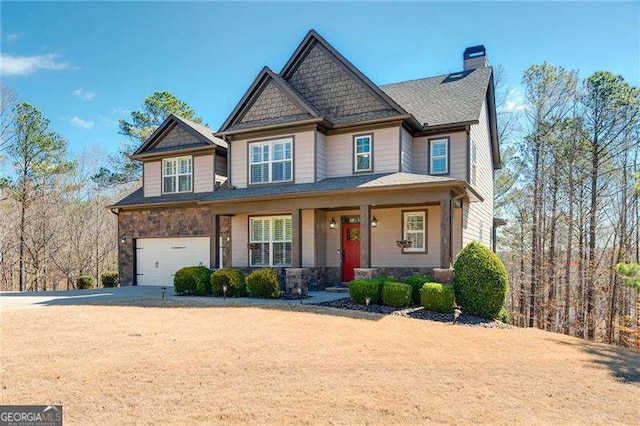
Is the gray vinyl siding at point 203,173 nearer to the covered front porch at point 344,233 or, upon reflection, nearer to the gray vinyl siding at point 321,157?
the covered front porch at point 344,233

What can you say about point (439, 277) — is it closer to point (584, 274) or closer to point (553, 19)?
point (553, 19)

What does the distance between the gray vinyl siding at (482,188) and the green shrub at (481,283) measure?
13.8 feet

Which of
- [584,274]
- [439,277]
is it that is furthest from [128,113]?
[584,274]

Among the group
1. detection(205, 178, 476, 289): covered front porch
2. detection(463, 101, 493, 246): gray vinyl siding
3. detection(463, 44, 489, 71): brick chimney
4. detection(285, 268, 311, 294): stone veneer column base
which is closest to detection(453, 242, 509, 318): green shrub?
detection(205, 178, 476, 289): covered front porch

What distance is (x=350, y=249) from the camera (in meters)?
15.9

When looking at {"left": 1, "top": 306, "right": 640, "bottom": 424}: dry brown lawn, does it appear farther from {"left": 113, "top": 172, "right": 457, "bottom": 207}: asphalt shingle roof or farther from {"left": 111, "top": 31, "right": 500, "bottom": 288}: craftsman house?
{"left": 111, "top": 31, "right": 500, "bottom": 288}: craftsman house

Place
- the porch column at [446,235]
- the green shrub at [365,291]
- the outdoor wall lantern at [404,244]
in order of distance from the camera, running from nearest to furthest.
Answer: the green shrub at [365,291], the porch column at [446,235], the outdoor wall lantern at [404,244]

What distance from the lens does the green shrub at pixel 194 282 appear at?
554 inches

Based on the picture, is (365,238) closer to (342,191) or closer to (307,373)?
(342,191)

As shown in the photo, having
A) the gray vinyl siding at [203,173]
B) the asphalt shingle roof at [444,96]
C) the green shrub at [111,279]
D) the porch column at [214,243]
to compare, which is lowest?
the green shrub at [111,279]

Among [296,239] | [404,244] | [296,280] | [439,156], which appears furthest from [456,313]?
Answer: [439,156]

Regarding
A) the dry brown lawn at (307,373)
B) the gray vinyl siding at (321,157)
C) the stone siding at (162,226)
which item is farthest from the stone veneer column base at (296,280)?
the stone siding at (162,226)

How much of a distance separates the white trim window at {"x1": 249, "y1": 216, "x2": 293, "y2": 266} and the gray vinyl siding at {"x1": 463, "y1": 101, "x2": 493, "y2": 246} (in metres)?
6.25

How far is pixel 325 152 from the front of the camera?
15766mm
